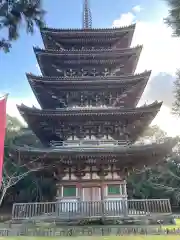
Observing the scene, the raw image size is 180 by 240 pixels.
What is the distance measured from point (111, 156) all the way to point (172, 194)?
21.3 m

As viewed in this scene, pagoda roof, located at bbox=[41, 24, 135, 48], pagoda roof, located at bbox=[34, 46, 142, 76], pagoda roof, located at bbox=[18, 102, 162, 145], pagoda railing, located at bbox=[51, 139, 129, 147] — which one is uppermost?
pagoda roof, located at bbox=[41, 24, 135, 48]

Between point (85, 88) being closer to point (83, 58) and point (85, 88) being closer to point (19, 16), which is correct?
point (83, 58)

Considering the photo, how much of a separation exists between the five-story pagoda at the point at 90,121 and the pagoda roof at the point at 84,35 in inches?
3.1

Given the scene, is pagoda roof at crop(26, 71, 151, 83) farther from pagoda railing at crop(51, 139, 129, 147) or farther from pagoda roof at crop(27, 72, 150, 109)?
pagoda railing at crop(51, 139, 129, 147)

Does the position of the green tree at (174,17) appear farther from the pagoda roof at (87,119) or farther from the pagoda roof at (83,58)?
the pagoda roof at (83,58)

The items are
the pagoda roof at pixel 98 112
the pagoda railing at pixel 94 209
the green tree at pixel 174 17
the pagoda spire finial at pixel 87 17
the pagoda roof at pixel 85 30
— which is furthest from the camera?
the pagoda spire finial at pixel 87 17

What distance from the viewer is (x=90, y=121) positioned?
15898 mm

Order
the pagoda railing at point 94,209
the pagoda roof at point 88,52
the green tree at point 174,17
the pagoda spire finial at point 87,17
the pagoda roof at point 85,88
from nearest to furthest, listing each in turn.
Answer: the green tree at point 174,17
the pagoda railing at point 94,209
the pagoda roof at point 85,88
the pagoda roof at point 88,52
the pagoda spire finial at point 87,17

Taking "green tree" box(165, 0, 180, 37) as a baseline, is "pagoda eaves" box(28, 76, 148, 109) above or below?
above

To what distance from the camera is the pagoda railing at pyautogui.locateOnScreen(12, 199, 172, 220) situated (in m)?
12.7

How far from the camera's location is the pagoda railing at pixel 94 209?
41.7ft

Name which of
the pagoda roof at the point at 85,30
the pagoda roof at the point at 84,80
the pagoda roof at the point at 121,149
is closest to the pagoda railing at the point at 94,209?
the pagoda roof at the point at 121,149

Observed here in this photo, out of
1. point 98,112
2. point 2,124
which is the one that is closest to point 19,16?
point 2,124

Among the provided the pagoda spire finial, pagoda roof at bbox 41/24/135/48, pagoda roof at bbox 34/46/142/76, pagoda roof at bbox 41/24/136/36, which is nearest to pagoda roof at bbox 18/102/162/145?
pagoda roof at bbox 34/46/142/76
